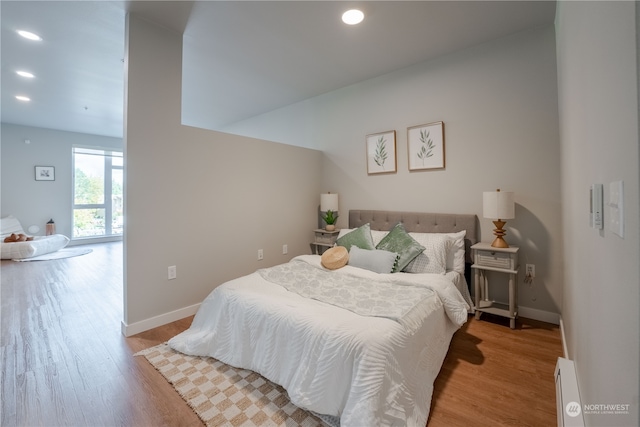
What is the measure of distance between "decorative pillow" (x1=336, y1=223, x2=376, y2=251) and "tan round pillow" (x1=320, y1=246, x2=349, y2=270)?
11.0 inches

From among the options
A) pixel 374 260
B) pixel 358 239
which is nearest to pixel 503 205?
pixel 374 260

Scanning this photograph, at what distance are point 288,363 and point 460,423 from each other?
984mm

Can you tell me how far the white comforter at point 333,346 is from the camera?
4.30ft

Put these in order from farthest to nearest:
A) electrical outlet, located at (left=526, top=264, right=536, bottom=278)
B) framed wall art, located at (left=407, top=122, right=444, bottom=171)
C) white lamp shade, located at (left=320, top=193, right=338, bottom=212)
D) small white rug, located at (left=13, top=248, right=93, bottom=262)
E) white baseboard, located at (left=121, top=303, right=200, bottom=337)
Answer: small white rug, located at (left=13, top=248, right=93, bottom=262)
white lamp shade, located at (left=320, top=193, right=338, bottom=212)
framed wall art, located at (left=407, top=122, right=444, bottom=171)
electrical outlet, located at (left=526, top=264, right=536, bottom=278)
white baseboard, located at (left=121, top=303, right=200, bottom=337)

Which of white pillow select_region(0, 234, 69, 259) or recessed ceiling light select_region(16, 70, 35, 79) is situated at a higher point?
recessed ceiling light select_region(16, 70, 35, 79)

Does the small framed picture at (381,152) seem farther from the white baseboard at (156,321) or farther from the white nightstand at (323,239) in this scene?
the white baseboard at (156,321)

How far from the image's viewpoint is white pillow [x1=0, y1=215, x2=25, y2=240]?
5.40 m

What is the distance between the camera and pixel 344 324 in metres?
1.50

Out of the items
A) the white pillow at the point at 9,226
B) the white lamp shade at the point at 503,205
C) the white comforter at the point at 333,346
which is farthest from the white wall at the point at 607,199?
the white pillow at the point at 9,226

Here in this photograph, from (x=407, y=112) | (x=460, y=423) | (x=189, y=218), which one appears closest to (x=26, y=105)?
(x=189, y=218)

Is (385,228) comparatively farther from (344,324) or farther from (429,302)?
(344,324)

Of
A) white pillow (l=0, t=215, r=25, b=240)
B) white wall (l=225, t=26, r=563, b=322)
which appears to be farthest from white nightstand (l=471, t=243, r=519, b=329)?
white pillow (l=0, t=215, r=25, b=240)

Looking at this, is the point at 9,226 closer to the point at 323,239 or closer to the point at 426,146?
the point at 323,239

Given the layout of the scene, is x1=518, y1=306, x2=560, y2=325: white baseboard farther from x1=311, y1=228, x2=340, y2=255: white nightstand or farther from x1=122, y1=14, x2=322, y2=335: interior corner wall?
x1=122, y1=14, x2=322, y2=335: interior corner wall
